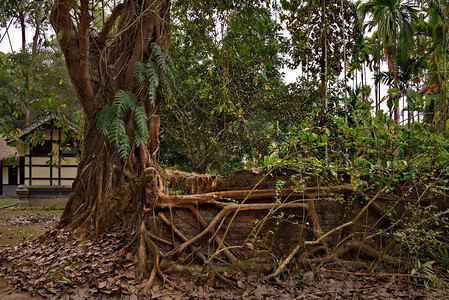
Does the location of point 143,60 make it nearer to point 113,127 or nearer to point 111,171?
point 113,127

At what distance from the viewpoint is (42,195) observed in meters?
14.8

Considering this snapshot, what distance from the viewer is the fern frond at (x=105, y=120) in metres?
5.19

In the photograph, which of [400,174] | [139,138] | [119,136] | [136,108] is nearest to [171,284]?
[119,136]

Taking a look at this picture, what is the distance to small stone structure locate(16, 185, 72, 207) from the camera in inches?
571

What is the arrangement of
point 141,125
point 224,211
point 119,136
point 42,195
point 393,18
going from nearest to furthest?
1. point 224,211
2. point 119,136
3. point 141,125
4. point 393,18
5. point 42,195

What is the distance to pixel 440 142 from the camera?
165 inches

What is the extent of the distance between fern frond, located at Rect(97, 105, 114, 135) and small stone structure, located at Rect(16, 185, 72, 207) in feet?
34.8

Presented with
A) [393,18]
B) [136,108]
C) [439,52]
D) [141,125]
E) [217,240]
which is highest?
[393,18]

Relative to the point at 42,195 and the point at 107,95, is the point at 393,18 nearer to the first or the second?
the point at 107,95

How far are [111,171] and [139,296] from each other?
2.59 m

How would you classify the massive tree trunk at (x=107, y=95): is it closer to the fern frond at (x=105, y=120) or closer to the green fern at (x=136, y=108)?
the green fern at (x=136, y=108)

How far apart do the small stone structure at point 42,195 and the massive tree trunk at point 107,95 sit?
9.61 meters

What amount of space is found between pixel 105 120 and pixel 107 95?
984 mm

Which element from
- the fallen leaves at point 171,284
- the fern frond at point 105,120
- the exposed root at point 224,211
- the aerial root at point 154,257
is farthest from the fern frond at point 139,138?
the exposed root at point 224,211
